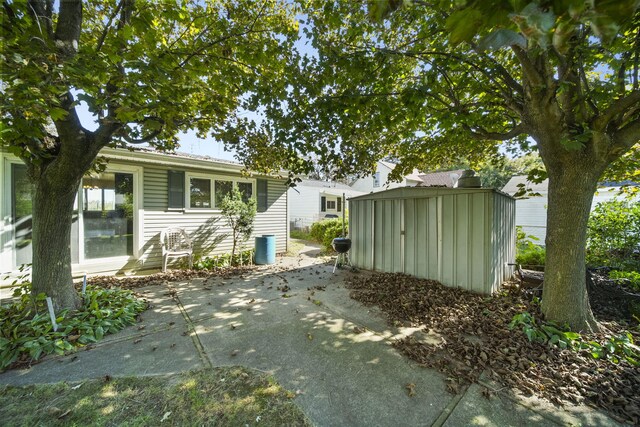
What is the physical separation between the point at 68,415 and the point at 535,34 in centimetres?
352

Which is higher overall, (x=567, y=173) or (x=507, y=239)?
(x=567, y=173)

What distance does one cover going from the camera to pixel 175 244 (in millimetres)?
6695

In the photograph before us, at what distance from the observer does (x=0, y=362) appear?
2523mm

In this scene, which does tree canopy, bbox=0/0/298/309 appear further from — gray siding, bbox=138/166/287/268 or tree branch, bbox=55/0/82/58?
gray siding, bbox=138/166/287/268

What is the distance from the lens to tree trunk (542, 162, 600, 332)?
2.99 m

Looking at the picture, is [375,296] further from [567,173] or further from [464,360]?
[567,173]

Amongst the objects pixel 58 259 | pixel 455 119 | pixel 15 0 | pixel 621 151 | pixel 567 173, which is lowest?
pixel 58 259

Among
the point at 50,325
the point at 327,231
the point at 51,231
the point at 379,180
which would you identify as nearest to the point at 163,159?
the point at 51,231

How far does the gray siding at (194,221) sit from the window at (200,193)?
230 millimetres

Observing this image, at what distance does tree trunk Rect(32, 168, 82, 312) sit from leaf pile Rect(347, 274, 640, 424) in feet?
14.4

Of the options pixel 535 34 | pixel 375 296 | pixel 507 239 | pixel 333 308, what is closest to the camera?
pixel 535 34

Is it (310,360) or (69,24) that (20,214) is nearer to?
(69,24)

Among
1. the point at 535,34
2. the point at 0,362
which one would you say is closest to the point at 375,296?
the point at 535,34

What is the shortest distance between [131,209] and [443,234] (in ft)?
23.6
